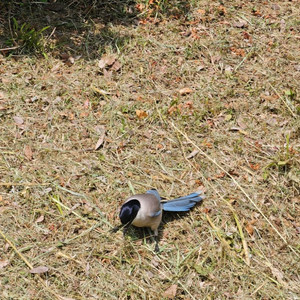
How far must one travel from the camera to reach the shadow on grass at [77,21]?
18.2 ft

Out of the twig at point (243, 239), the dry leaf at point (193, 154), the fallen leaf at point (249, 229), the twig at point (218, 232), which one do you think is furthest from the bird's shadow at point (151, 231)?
the dry leaf at point (193, 154)

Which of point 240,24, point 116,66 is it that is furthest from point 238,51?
point 116,66

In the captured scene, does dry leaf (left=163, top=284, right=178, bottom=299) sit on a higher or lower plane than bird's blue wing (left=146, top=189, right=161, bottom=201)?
lower

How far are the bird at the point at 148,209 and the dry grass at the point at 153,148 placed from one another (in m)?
0.12

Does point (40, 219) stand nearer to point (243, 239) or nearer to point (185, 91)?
point (243, 239)

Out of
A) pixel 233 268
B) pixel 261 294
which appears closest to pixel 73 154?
pixel 233 268

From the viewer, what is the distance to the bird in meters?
3.81

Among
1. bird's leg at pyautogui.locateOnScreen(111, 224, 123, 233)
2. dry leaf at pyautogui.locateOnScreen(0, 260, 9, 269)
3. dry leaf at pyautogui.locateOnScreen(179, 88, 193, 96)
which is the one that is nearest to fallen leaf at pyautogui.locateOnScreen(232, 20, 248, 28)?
dry leaf at pyautogui.locateOnScreen(179, 88, 193, 96)

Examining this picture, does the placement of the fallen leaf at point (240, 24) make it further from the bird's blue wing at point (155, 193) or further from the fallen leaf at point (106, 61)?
the bird's blue wing at point (155, 193)

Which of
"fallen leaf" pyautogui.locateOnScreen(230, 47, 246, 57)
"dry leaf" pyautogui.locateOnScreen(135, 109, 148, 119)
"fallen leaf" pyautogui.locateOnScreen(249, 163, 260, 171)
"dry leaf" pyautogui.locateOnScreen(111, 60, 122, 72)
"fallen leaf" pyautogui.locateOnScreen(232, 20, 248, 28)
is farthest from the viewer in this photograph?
"fallen leaf" pyautogui.locateOnScreen(232, 20, 248, 28)

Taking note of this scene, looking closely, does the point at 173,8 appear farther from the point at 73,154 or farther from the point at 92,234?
the point at 92,234

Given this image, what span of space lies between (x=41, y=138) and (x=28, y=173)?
0.49 metres

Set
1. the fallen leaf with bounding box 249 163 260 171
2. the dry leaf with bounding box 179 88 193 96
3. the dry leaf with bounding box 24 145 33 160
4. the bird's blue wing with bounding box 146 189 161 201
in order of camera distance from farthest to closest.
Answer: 1. the dry leaf with bounding box 179 88 193 96
2. the fallen leaf with bounding box 249 163 260 171
3. the dry leaf with bounding box 24 145 33 160
4. the bird's blue wing with bounding box 146 189 161 201

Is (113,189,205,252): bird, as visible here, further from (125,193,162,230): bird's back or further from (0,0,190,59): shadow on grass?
(0,0,190,59): shadow on grass
